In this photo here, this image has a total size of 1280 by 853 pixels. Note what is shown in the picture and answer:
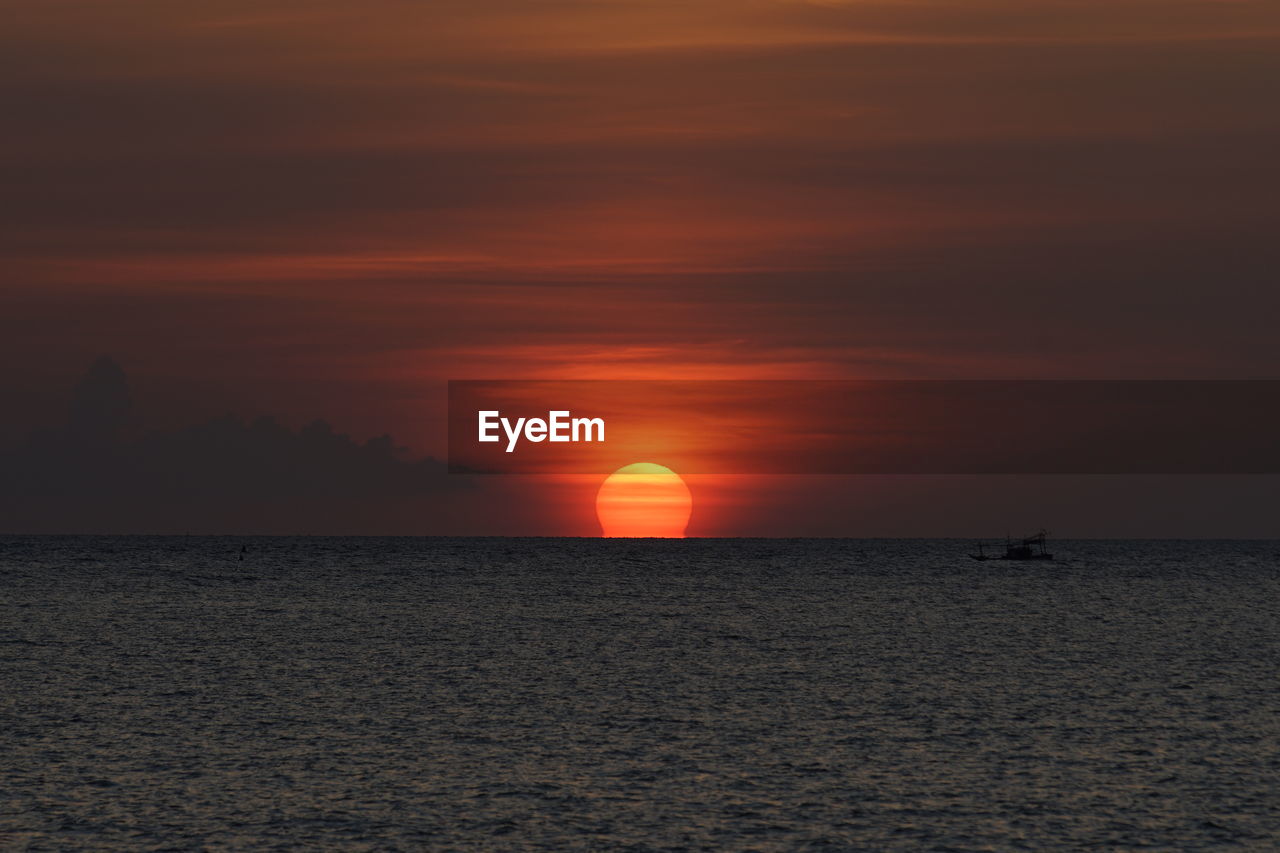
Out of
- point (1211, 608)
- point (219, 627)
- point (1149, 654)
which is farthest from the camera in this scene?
point (1211, 608)

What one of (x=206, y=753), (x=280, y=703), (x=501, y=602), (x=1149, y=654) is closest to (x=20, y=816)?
(x=206, y=753)

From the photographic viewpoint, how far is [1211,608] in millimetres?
171000

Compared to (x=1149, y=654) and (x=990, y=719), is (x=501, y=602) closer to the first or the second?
(x=1149, y=654)

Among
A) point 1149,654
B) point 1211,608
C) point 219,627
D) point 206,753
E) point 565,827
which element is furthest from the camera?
point 1211,608

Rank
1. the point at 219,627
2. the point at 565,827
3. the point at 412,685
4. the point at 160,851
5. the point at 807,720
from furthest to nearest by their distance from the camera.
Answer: the point at 219,627 → the point at 412,685 → the point at 807,720 → the point at 565,827 → the point at 160,851

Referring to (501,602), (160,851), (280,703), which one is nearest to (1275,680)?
(280,703)

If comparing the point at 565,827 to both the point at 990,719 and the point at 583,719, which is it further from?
the point at 990,719

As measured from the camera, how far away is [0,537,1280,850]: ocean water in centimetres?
4950

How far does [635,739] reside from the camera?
66812 mm

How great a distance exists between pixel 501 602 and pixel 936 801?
125m

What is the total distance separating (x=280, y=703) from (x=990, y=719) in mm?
37287

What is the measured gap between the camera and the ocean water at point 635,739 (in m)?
49.5

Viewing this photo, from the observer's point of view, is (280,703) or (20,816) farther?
(280,703)

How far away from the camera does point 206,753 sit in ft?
205
